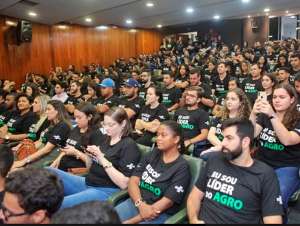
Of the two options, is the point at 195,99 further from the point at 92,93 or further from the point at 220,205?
the point at 92,93

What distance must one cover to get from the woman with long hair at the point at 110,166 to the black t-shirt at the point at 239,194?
73 centimetres

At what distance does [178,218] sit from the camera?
209cm

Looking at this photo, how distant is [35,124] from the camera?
14.6ft

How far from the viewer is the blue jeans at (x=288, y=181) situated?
2.28 meters

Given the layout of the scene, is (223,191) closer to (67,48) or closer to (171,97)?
(171,97)

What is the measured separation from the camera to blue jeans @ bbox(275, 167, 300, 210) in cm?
228

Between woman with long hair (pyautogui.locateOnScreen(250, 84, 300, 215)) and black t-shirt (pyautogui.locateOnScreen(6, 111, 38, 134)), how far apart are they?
3.02m

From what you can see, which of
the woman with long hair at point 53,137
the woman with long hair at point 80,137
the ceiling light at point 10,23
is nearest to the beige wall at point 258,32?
the ceiling light at point 10,23

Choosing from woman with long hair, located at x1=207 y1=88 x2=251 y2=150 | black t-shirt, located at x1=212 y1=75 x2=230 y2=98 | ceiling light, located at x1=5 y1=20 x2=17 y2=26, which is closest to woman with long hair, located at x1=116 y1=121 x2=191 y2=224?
woman with long hair, located at x1=207 y1=88 x2=251 y2=150

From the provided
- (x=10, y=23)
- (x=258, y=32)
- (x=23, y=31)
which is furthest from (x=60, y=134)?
(x=258, y=32)

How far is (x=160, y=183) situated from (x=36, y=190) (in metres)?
1.03

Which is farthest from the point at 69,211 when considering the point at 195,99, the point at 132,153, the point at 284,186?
the point at 195,99

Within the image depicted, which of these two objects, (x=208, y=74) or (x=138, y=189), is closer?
(x=138, y=189)

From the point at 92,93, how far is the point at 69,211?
15.2 ft
